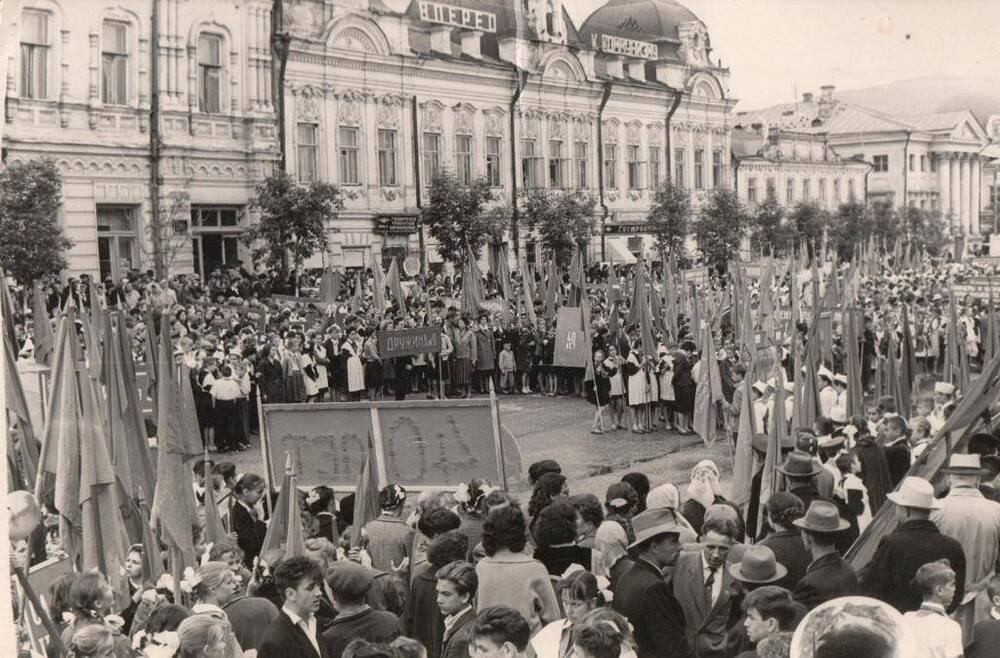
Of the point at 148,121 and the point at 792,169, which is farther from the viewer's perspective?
the point at 792,169

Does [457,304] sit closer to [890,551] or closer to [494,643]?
[890,551]

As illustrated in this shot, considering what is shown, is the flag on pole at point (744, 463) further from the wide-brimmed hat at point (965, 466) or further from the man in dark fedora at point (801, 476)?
the wide-brimmed hat at point (965, 466)

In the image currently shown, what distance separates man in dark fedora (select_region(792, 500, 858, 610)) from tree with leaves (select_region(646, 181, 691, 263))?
29.2m

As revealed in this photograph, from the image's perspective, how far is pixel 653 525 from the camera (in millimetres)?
5660

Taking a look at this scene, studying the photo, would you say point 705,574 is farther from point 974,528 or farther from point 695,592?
point 974,528

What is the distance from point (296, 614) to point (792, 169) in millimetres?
39237

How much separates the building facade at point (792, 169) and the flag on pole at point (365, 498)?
34.2 meters

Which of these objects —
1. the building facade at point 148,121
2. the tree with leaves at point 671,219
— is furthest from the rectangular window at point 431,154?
the tree with leaves at point 671,219

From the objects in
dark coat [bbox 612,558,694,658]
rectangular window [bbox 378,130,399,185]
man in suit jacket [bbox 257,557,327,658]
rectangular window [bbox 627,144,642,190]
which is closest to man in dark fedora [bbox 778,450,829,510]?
dark coat [bbox 612,558,694,658]

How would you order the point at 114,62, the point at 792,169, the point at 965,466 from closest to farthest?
1. the point at 965,466
2. the point at 114,62
3. the point at 792,169

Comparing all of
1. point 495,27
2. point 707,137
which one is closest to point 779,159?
point 707,137

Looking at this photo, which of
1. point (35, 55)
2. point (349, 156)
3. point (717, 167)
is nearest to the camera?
point (35, 55)

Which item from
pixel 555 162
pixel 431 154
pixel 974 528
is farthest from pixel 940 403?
pixel 555 162

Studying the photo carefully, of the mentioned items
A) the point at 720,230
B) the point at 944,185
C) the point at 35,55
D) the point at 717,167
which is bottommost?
the point at 720,230
